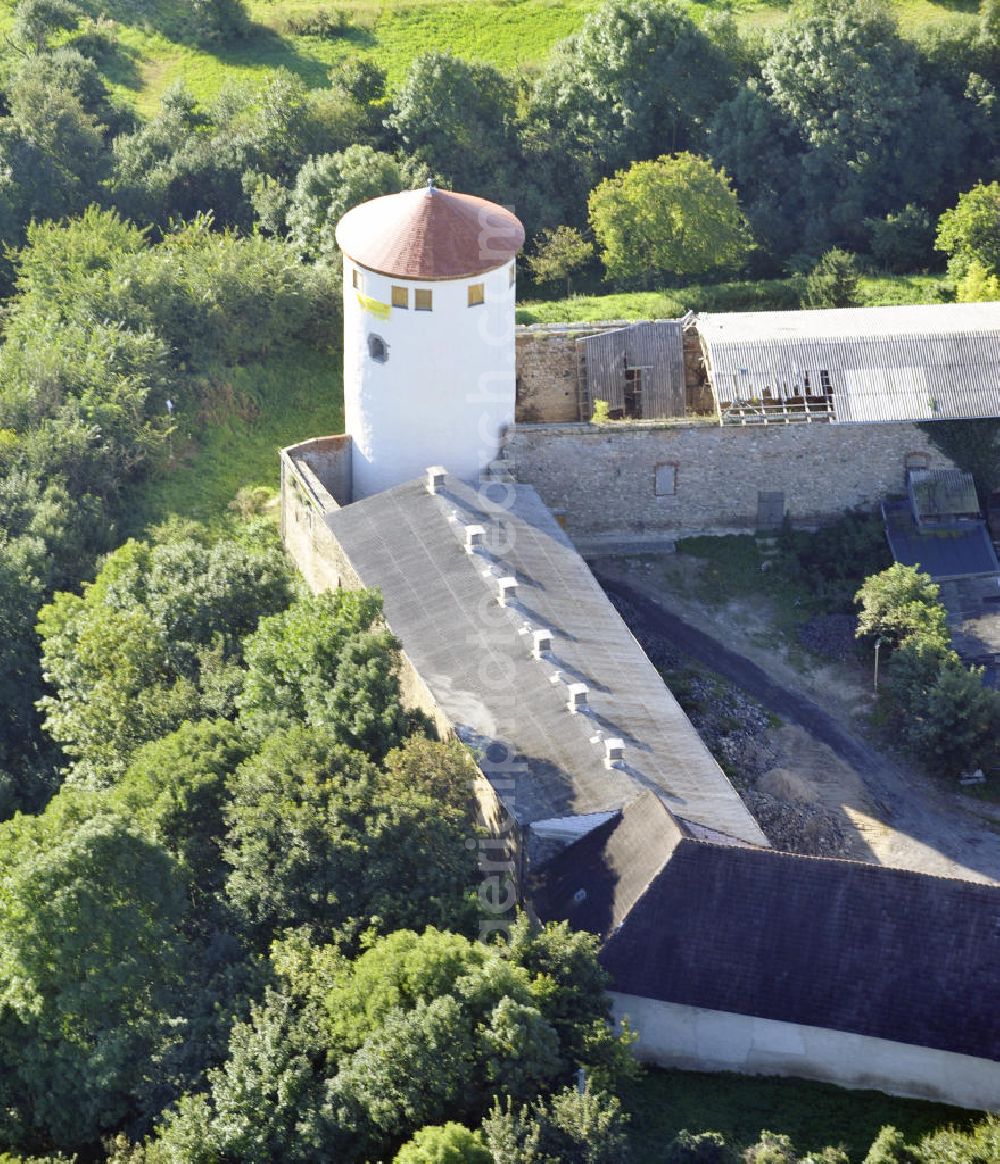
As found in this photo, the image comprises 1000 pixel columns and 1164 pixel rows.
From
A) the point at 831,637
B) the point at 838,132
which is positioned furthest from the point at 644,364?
the point at 838,132

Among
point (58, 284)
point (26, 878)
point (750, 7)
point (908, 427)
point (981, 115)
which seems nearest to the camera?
point (26, 878)

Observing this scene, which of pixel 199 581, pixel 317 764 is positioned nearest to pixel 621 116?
pixel 199 581

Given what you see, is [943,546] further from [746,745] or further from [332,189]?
[332,189]

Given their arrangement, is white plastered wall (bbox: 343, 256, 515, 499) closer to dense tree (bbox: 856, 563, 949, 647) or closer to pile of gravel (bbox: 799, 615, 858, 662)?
pile of gravel (bbox: 799, 615, 858, 662)

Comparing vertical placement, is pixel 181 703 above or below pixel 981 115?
below

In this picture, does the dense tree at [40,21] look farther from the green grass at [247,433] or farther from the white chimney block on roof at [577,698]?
the white chimney block on roof at [577,698]

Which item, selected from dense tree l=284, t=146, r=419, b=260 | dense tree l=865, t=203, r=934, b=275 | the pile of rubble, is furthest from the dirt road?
dense tree l=865, t=203, r=934, b=275

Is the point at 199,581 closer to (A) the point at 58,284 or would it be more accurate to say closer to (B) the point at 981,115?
(A) the point at 58,284
